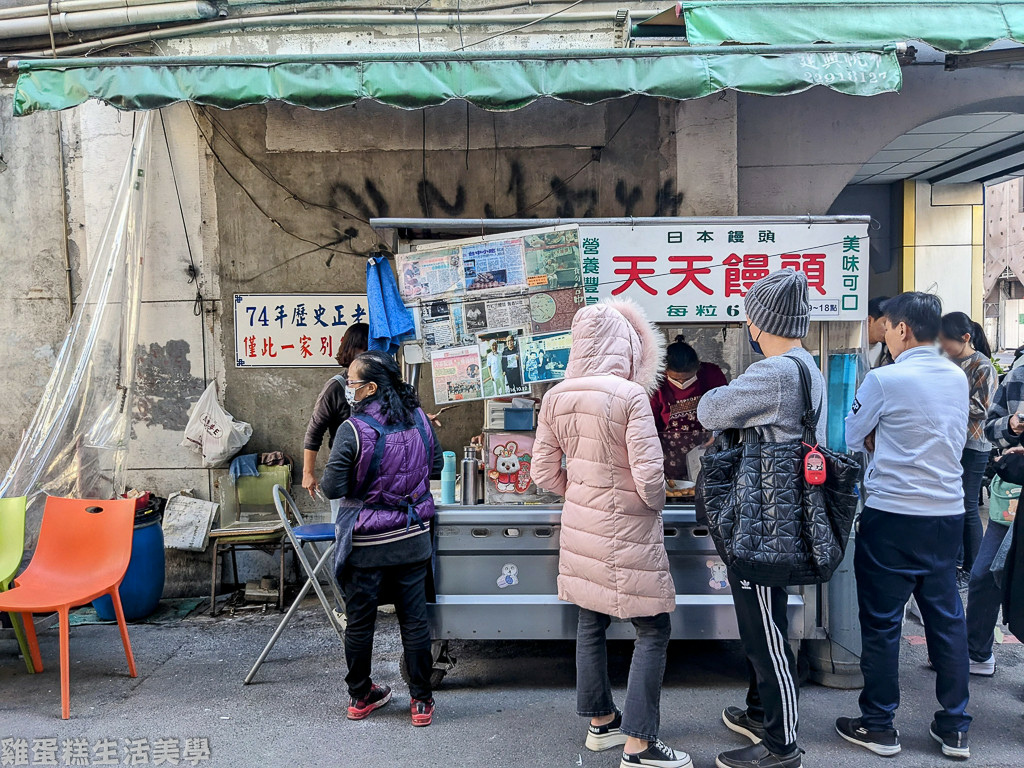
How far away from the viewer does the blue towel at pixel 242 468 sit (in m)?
5.72

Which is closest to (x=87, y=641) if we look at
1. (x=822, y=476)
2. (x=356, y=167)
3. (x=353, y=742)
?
(x=353, y=742)

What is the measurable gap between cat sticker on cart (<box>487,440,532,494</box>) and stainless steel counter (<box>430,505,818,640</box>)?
13.0 inches

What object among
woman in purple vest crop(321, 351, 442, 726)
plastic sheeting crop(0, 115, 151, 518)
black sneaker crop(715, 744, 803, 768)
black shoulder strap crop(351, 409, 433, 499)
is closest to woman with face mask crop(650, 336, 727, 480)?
woman in purple vest crop(321, 351, 442, 726)

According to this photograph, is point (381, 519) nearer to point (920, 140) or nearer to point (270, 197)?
point (270, 197)

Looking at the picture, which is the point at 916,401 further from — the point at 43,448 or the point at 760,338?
the point at 43,448

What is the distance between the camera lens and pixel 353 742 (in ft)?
11.4

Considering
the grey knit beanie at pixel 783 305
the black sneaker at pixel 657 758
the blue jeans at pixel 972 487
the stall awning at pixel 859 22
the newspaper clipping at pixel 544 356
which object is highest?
the stall awning at pixel 859 22

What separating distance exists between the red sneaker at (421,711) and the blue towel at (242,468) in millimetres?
2703

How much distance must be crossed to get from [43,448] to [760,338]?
4.60m

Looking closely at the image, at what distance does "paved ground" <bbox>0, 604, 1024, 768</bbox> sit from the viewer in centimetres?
337

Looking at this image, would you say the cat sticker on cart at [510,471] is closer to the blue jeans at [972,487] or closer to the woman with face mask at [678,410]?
the woman with face mask at [678,410]

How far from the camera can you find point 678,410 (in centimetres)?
482

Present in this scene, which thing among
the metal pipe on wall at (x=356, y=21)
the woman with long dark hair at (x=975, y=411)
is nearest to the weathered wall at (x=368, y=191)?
the metal pipe on wall at (x=356, y=21)

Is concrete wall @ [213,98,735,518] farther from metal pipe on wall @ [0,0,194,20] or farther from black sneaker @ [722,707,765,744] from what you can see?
black sneaker @ [722,707,765,744]
